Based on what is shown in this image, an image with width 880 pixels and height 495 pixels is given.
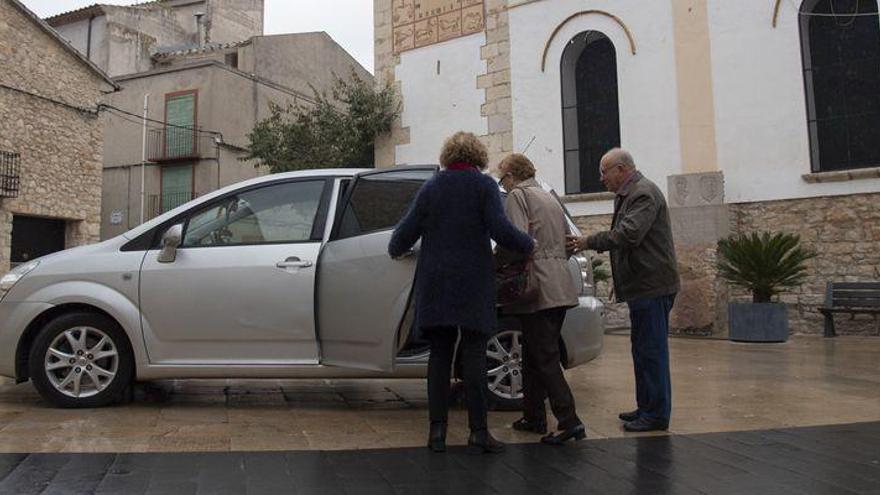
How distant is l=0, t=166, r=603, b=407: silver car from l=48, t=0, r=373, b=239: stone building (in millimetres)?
17545

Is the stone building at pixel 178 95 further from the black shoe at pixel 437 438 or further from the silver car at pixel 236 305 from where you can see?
the black shoe at pixel 437 438

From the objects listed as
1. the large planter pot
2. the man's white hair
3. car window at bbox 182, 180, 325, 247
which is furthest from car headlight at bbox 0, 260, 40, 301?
the large planter pot

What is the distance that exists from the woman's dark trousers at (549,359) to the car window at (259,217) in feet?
5.85

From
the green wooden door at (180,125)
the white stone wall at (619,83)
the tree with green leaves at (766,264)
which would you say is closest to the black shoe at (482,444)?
the tree with green leaves at (766,264)

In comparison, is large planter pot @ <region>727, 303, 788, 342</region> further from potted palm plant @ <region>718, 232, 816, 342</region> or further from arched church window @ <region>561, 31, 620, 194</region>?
arched church window @ <region>561, 31, 620, 194</region>

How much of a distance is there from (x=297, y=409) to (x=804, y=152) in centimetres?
905

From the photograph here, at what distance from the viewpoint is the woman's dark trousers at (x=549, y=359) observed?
156 inches

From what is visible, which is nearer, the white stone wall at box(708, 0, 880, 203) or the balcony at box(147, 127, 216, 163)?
the white stone wall at box(708, 0, 880, 203)

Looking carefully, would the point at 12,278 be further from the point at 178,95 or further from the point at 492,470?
the point at 178,95

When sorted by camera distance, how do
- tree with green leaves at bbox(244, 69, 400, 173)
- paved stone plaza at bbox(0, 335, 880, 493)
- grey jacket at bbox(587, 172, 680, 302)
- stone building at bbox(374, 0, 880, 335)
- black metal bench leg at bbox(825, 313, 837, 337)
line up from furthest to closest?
tree with green leaves at bbox(244, 69, 400, 173)
stone building at bbox(374, 0, 880, 335)
black metal bench leg at bbox(825, 313, 837, 337)
grey jacket at bbox(587, 172, 680, 302)
paved stone plaza at bbox(0, 335, 880, 493)

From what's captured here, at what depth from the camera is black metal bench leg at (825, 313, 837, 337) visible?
10.1 m

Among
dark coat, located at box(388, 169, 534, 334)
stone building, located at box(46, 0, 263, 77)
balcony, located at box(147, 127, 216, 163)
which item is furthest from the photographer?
stone building, located at box(46, 0, 263, 77)

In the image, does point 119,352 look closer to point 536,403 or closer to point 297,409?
point 297,409

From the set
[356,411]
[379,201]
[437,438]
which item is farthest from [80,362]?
[437,438]
